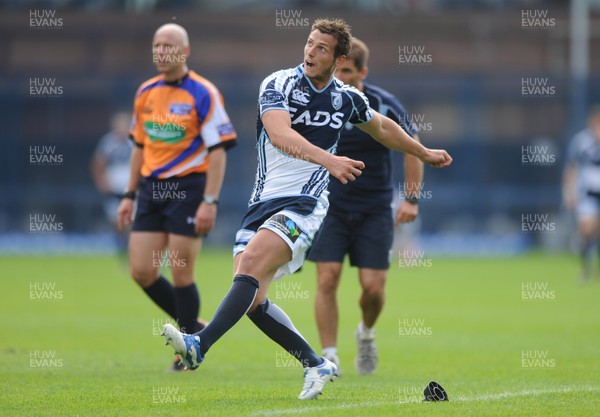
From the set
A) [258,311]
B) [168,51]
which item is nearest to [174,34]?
[168,51]

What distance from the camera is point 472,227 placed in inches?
1074

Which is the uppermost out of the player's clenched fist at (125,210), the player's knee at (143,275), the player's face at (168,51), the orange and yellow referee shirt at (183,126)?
the player's face at (168,51)

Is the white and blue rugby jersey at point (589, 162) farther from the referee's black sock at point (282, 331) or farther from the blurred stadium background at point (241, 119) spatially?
the referee's black sock at point (282, 331)

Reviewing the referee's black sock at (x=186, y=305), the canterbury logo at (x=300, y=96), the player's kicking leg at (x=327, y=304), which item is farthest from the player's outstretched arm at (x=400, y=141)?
the referee's black sock at (x=186, y=305)

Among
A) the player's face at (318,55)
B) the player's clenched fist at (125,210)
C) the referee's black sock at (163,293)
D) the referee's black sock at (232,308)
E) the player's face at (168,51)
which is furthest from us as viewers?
the player's clenched fist at (125,210)

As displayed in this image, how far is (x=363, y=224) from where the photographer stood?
941 centimetres

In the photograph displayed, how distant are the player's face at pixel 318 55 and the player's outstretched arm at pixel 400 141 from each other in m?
0.53

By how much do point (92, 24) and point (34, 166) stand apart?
18.7ft

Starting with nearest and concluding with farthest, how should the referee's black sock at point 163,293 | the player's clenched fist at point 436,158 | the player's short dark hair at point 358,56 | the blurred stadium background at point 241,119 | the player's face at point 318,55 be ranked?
the player's face at point 318,55
the player's clenched fist at point 436,158
the player's short dark hair at point 358,56
the referee's black sock at point 163,293
the blurred stadium background at point 241,119

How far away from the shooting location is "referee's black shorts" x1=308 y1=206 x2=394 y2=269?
365 inches

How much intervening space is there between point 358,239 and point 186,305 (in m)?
1.54

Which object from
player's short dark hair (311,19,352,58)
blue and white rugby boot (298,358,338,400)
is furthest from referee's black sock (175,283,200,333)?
player's short dark hair (311,19,352,58)

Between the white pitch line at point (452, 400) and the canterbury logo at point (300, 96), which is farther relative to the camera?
the canterbury logo at point (300, 96)

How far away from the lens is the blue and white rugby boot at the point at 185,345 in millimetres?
6500
